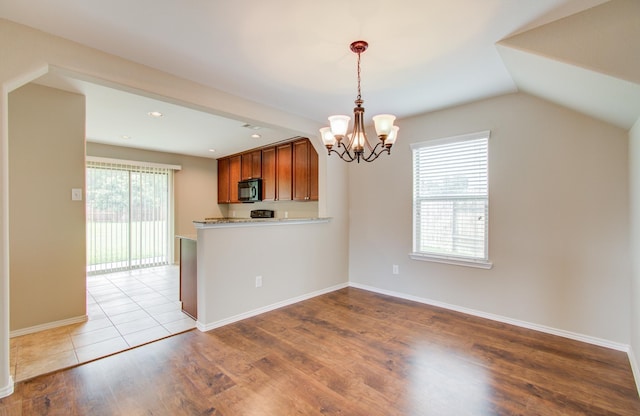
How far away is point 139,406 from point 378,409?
4.81ft

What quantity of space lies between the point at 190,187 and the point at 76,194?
3484mm

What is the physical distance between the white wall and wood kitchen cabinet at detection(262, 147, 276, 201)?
2.51 m

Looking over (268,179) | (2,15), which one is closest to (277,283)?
(268,179)

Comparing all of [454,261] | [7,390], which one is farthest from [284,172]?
[7,390]

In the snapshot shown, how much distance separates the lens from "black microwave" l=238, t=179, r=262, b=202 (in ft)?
18.6

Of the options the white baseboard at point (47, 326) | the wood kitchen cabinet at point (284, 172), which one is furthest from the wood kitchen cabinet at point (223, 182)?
the white baseboard at point (47, 326)

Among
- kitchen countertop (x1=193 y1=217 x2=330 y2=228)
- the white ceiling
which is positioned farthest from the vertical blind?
kitchen countertop (x1=193 y1=217 x2=330 y2=228)

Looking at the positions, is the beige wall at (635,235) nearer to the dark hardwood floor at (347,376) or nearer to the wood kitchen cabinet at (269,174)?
the dark hardwood floor at (347,376)

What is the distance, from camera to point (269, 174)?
554 cm

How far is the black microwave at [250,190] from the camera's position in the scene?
18.6 ft

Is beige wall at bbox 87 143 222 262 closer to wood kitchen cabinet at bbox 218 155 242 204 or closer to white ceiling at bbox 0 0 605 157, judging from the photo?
wood kitchen cabinet at bbox 218 155 242 204

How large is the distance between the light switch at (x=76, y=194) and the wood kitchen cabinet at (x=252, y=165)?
9.78ft

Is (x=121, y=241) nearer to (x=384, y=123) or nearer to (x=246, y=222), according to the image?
(x=246, y=222)

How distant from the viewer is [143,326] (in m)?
3.02
